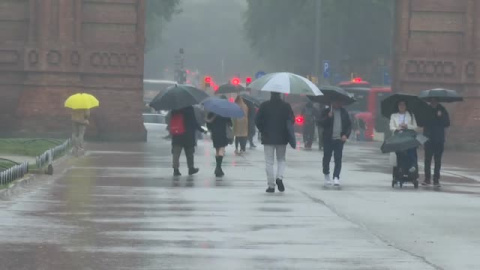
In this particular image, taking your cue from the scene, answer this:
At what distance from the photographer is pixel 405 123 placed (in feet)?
77.2

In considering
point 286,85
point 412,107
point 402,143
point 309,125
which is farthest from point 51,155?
point 309,125

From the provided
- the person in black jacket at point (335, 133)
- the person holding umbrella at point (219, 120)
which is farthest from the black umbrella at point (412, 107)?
the person holding umbrella at point (219, 120)

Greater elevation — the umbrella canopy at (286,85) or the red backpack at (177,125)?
the umbrella canopy at (286,85)

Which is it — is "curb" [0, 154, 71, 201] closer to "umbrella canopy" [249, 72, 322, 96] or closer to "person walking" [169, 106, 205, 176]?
"person walking" [169, 106, 205, 176]

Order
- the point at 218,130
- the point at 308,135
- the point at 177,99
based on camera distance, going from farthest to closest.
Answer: the point at 308,135 < the point at 218,130 < the point at 177,99

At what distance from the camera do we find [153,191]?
70.8ft

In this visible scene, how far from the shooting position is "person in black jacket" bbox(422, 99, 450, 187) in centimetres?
2438

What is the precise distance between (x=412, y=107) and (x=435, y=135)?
879mm

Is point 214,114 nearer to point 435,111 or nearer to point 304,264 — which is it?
point 435,111

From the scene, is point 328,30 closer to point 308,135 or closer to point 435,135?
point 308,135

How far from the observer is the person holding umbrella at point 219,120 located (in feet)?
83.6

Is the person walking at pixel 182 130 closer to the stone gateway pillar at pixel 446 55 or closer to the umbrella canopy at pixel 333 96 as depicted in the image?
the umbrella canopy at pixel 333 96

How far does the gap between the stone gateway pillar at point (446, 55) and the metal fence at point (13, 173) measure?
22.7 metres

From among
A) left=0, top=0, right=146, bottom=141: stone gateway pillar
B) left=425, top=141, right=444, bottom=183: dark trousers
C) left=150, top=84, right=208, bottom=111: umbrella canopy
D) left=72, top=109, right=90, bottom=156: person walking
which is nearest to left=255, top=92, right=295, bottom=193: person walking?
left=150, top=84, right=208, bottom=111: umbrella canopy
